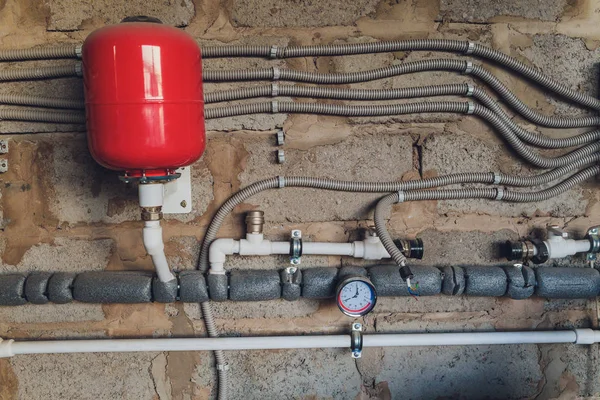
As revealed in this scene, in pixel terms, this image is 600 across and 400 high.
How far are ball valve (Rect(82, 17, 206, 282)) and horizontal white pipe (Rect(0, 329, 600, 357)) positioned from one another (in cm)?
52

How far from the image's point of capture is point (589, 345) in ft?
3.81

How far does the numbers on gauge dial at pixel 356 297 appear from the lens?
39.5 inches

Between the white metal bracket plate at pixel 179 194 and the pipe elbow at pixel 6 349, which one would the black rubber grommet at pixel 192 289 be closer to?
the white metal bracket plate at pixel 179 194

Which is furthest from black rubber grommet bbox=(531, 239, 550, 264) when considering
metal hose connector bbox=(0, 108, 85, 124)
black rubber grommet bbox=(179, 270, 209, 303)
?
metal hose connector bbox=(0, 108, 85, 124)

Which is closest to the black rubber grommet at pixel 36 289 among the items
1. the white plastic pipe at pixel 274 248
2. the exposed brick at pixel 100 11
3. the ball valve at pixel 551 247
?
the white plastic pipe at pixel 274 248

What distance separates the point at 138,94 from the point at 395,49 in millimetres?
653

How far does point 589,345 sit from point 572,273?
28 cm

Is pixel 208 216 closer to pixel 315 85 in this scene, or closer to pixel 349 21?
pixel 315 85

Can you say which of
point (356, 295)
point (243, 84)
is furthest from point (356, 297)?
point (243, 84)

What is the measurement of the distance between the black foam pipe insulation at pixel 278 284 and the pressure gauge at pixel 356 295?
4 centimetres

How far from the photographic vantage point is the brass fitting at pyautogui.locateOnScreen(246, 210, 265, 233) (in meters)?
1.03

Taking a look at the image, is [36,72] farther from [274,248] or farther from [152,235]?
[274,248]

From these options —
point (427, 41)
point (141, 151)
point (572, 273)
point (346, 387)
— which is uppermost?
point (427, 41)

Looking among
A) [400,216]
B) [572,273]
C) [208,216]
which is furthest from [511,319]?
[208,216]
